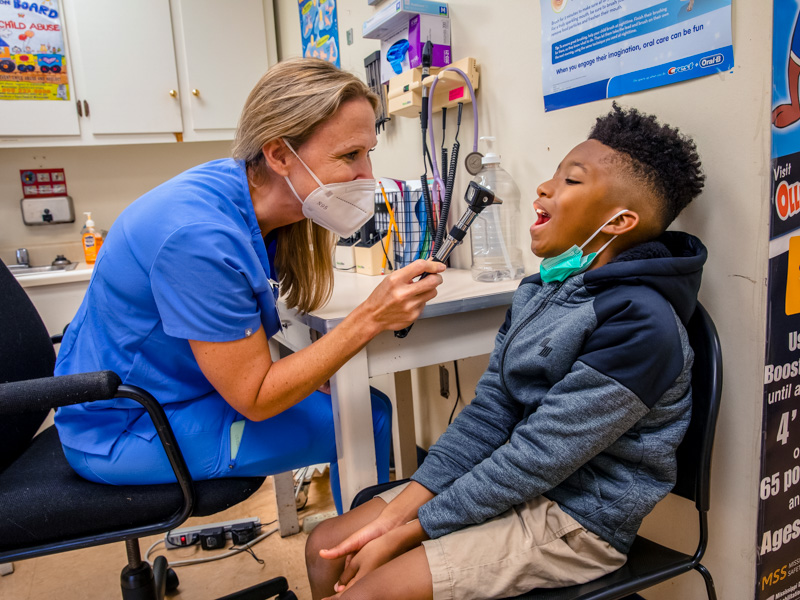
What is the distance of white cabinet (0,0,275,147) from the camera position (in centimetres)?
250

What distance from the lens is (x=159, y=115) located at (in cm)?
267

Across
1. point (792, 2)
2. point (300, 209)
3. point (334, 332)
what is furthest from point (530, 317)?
point (792, 2)

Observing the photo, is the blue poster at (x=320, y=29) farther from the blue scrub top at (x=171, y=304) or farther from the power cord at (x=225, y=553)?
the power cord at (x=225, y=553)

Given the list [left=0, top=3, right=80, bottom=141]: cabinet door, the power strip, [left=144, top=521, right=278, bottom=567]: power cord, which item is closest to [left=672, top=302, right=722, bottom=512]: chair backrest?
[left=144, top=521, right=278, bottom=567]: power cord

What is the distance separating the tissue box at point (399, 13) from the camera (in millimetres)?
1538

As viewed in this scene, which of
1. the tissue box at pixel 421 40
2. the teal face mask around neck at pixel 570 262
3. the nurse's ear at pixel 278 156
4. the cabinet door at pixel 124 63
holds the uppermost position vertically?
the cabinet door at pixel 124 63

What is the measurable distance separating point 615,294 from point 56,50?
2724mm

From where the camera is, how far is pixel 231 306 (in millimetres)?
900

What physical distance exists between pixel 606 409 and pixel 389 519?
390 mm

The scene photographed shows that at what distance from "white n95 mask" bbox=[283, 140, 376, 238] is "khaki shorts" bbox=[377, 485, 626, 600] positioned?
63 centimetres

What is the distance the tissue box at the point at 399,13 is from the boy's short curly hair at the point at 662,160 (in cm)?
87

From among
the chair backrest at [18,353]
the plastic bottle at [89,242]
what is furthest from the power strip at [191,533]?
the plastic bottle at [89,242]

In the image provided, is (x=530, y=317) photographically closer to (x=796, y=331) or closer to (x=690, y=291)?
(x=690, y=291)

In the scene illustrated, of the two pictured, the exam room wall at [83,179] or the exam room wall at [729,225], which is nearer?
the exam room wall at [729,225]
